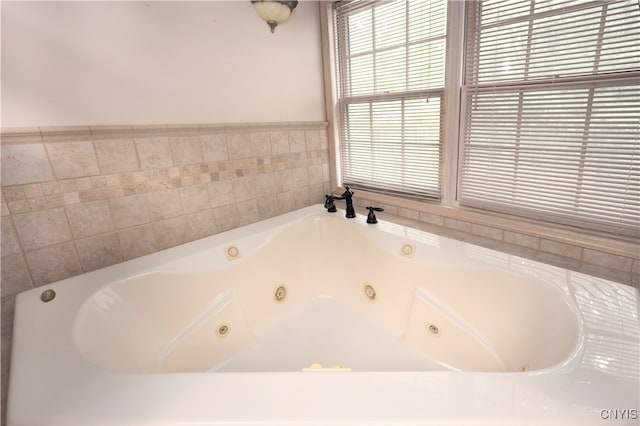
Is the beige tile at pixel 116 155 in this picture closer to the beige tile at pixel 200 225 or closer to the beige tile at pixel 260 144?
the beige tile at pixel 200 225

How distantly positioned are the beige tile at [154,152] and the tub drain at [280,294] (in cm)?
89

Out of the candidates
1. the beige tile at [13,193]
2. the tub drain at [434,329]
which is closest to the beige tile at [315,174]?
the tub drain at [434,329]

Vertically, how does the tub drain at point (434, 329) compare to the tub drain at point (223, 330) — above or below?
below

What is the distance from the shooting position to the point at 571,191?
4.00 ft

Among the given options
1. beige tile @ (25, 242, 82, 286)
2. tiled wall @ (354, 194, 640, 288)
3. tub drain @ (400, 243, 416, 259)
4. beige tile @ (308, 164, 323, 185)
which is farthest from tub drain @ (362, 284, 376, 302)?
beige tile @ (25, 242, 82, 286)

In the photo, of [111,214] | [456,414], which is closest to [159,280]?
[111,214]

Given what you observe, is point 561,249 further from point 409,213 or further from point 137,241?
point 137,241

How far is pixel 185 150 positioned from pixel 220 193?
29cm

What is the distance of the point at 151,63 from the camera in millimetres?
1304

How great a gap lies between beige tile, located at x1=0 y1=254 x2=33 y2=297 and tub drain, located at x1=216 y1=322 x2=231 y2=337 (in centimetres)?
78

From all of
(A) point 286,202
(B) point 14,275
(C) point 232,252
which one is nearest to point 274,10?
(A) point 286,202

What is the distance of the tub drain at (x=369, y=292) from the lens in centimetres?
165

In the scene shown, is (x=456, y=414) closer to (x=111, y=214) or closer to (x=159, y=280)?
(x=159, y=280)

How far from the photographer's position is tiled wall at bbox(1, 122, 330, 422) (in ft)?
3.61
